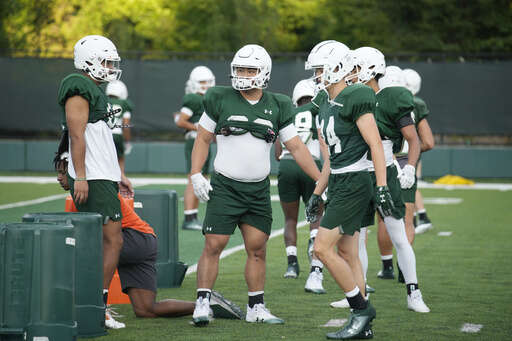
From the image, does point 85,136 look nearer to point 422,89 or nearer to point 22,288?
point 22,288

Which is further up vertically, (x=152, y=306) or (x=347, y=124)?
(x=347, y=124)

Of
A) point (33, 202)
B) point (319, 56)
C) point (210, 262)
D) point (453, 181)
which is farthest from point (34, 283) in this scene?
point (453, 181)

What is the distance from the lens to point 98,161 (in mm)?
6168

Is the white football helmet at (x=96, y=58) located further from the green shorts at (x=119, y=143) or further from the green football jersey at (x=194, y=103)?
the green shorts at (x=119, y=143)

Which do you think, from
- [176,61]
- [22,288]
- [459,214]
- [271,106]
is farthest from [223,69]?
[22,288]

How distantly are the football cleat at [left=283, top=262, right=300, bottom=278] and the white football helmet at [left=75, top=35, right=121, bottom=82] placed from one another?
3.07 metres

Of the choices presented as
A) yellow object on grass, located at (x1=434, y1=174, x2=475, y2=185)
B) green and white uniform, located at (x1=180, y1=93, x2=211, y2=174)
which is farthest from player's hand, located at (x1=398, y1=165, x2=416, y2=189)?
yellow object on grass, located at (x1=434, y1=174, x2=475, y2=185)

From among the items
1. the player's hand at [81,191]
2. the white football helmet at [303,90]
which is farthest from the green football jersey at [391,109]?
the player's hand at [81,191]

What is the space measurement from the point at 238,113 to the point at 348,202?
1.00m

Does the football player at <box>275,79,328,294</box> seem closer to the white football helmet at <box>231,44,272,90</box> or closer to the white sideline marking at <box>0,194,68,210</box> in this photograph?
the white football helmet at <box>231,44,272,90</box>

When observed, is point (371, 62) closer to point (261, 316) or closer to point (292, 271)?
point (261, 316)

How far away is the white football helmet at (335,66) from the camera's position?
6227 millimetres

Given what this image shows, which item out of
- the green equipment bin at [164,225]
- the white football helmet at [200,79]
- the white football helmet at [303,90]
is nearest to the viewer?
the green equipment bin at [164,225]

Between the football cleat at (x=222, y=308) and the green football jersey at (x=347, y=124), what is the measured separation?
1268mm
